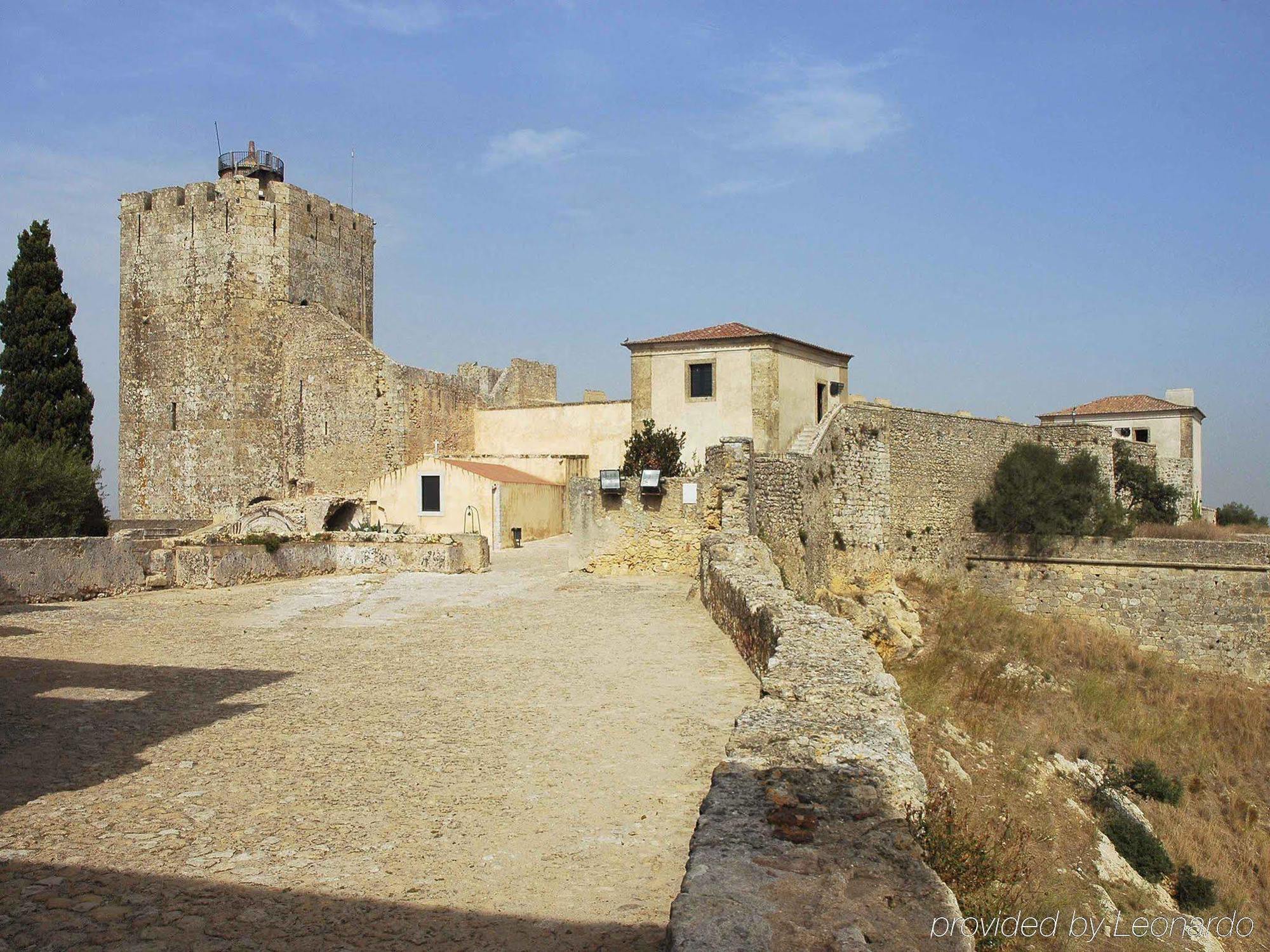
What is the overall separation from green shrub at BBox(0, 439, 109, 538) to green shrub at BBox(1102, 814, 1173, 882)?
51.9ft

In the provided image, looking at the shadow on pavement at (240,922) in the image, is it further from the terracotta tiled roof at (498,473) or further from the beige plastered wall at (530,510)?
the terracotta tiled roof at (498,473)

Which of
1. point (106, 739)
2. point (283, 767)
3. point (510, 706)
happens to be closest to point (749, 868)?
point (283, 767)

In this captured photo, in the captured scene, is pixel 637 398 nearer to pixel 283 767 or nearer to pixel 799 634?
pixel 799 634

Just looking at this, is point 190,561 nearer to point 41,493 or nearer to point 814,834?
point 41,493

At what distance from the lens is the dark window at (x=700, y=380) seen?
22453 millimetres

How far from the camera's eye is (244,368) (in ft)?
97.0

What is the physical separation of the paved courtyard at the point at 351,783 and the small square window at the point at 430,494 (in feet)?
50.0

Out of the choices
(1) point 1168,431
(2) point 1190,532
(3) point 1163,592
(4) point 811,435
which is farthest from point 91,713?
(1) point 1168,431

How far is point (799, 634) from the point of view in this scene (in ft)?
23.1

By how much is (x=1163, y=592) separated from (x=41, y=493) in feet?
80.7

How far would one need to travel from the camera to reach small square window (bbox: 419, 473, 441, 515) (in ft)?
83.3

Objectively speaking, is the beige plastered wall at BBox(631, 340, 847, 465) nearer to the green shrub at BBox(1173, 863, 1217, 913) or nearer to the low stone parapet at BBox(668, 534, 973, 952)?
the green shrub at BBox(1173, 863, 1217, 913)

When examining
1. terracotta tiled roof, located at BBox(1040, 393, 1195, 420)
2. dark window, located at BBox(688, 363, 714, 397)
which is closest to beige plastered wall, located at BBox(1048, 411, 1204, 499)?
terracotta tiled roof, located at BBox(1040, 393, 1195, 420)

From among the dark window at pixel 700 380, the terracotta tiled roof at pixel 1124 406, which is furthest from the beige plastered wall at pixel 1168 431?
the dark window at pixel 700 380
